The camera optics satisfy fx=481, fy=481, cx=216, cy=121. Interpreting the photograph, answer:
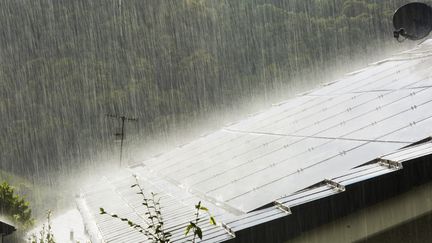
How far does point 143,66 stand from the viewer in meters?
75.9

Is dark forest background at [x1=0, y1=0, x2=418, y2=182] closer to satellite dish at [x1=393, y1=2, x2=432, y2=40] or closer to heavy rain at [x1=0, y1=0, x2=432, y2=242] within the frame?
heavy rain at [x1=0, y1=0, x2=432, y2=242]

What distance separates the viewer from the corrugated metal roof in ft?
12.5

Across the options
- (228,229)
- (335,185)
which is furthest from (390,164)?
(228,229)

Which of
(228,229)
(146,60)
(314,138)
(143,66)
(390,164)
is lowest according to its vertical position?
(228,229)

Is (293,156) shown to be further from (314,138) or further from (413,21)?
(413,21)

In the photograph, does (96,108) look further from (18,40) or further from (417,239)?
(417,239)

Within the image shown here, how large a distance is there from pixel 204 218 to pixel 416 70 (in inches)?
157

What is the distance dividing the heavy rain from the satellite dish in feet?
145

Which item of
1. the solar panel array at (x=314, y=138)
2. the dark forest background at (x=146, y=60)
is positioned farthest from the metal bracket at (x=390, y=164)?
the dark forest background at (x=146, y=60)

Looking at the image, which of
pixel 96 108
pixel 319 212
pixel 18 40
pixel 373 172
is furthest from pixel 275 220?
pixel 18 40

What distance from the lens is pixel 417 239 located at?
3412 mm

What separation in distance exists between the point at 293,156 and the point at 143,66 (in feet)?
238

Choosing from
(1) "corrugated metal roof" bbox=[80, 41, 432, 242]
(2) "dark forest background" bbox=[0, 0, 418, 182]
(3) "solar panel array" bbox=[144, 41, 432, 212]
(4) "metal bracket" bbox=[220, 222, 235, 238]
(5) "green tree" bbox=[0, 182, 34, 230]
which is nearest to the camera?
(4) "metal bracket" bbox=[220, 222, 235, 238]

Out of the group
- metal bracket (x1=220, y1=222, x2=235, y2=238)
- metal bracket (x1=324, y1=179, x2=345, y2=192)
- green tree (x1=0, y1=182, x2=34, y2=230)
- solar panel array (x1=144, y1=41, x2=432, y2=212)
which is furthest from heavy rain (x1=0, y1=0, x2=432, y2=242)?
metal bracket (x1=324, y1=179, x2=345, y2=192)
